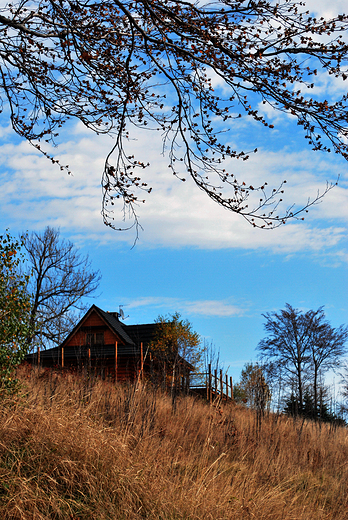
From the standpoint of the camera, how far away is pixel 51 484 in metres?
4.41

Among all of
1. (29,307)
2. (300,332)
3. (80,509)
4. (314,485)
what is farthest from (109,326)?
(80,509)

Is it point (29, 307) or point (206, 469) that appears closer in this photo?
point (206, 469)

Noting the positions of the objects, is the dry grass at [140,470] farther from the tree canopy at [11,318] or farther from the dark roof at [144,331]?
the dark roof at [144,331]

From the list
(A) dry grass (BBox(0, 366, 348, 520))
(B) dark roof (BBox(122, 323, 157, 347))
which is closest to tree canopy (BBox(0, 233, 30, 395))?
(A) dry grass (BBox(0, 366, 348, 520))

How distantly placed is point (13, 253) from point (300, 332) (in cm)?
1968

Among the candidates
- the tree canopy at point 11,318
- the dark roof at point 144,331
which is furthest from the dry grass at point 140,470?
the dark roof at point 144,331

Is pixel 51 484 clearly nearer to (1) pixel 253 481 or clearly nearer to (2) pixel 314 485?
(1) pixel 253 481

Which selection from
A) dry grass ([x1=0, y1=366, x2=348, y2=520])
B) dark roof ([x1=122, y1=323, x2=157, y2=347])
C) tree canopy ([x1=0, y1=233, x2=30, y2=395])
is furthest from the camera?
dark roof ([x1=122, y1=323, x2=157, y2=347])

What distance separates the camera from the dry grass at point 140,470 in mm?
4176

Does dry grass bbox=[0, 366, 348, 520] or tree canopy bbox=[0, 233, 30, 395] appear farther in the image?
tree canopy bbox=[0, 233, 30, 395]

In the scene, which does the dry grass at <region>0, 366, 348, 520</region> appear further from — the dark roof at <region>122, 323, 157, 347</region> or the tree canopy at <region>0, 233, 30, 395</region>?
the dark roof at <region>122, 323, 157, 347</region>

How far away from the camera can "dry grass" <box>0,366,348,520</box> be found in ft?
13.7

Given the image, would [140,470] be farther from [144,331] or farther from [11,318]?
[144,331]

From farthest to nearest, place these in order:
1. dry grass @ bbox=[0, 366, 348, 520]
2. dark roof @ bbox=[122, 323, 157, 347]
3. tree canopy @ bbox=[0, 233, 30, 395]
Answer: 1. dark roof @ bbox=[122, 323, 157, 347]
2. tree canopy @ bbox=[0, 233, 30, 395]
3. dry grass @ bbox=[0, 366, 348, 520]
